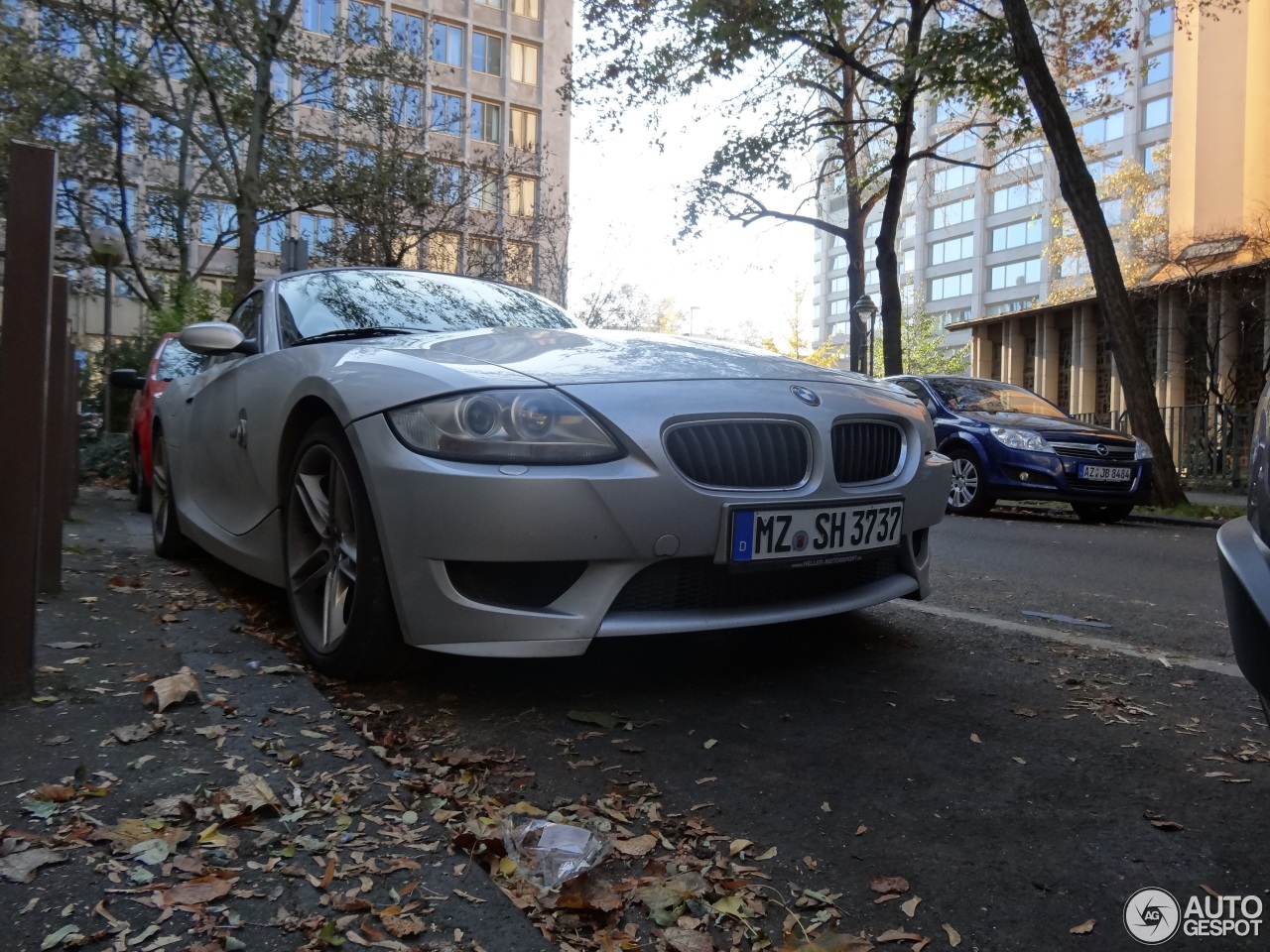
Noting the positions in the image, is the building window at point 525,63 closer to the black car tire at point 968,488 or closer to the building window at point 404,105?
the building window at point 404,105

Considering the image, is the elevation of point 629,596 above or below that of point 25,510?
below

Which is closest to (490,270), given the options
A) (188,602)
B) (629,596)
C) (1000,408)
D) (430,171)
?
(430,171)

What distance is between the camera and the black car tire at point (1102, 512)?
392 inches

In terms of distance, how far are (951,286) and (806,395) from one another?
8212 centimetres

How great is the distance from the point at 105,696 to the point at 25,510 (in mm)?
500

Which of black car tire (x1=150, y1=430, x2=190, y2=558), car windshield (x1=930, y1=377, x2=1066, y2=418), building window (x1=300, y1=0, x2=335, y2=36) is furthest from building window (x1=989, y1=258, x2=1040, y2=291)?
black car tire (x1=150, y1=430, x2=190, y2=558)

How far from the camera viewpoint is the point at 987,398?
1093 centimetres

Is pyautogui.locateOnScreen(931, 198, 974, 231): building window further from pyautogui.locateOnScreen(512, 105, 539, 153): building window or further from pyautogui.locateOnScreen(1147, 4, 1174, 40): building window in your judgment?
pyautogui.locateOnScreen(512, 105, 539, 153): building window

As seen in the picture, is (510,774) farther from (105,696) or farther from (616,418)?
(105,696)

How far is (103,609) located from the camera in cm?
366

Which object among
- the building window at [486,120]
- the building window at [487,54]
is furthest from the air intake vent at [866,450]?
the building window at [487,54]

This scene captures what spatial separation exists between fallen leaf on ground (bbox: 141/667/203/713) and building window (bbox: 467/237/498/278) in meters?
20.7

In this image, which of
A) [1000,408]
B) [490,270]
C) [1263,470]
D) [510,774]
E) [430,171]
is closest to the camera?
[1263,470]

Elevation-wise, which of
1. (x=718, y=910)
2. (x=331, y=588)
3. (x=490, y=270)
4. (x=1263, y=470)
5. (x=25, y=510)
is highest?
(x=490, y=270)
